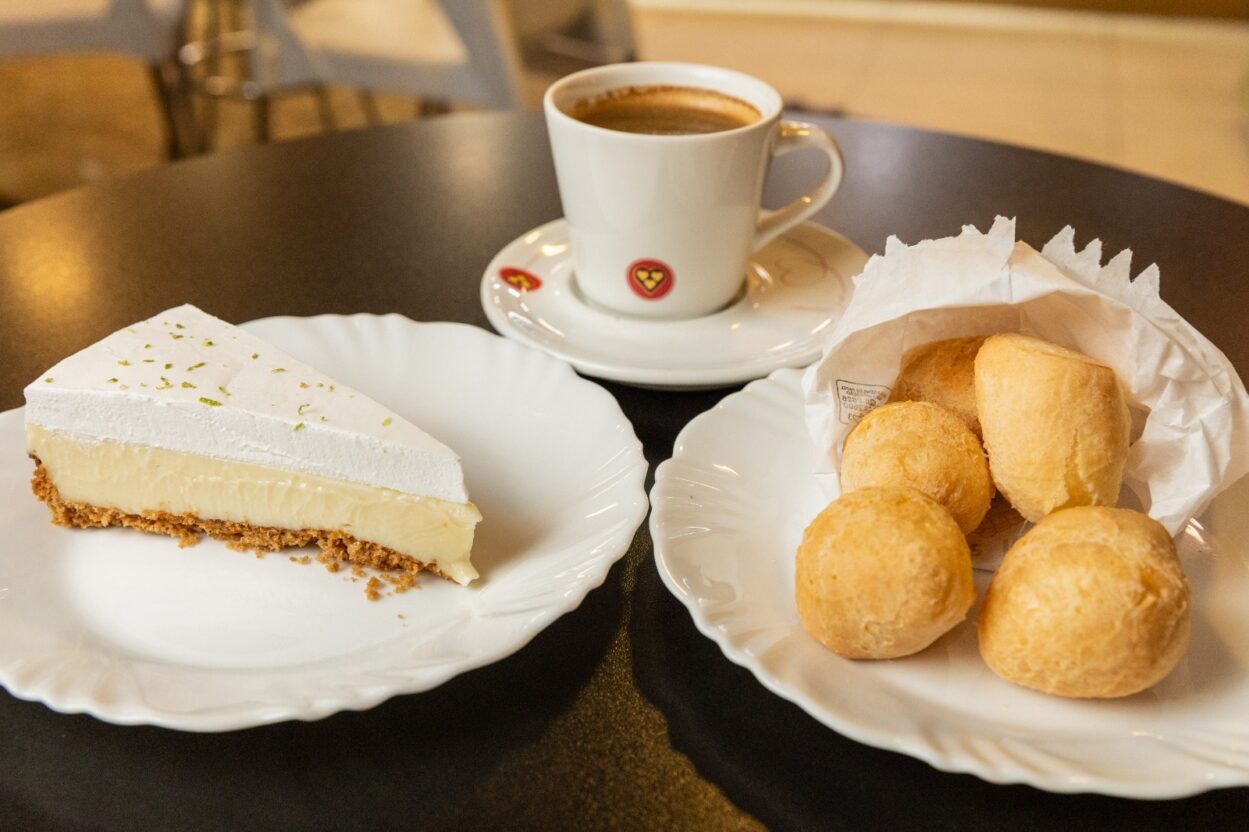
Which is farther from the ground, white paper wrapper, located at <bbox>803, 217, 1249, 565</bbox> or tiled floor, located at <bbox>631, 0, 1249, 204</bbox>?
white paper wrapper, located at <bbox>803, 217, 1249, 565</bbox>

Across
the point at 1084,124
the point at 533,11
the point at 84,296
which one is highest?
the point at 84,296

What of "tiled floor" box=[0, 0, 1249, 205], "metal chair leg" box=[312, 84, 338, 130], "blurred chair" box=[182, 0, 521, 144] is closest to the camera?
"blurred chair" box=[182, 0, 521, 144]

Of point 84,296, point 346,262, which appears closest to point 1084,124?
point 346,262

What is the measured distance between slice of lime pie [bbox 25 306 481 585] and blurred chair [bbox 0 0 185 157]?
1904mm

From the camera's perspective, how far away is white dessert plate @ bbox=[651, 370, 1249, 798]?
60cm

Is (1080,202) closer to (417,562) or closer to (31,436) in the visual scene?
(417,562)

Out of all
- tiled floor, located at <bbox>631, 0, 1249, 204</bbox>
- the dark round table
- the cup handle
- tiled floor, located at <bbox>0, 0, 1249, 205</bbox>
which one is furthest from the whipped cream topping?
tiled floor, located at <bbox>631, 0, 1249, 204</bbox>

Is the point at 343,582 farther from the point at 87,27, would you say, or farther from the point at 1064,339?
the point at 87,27

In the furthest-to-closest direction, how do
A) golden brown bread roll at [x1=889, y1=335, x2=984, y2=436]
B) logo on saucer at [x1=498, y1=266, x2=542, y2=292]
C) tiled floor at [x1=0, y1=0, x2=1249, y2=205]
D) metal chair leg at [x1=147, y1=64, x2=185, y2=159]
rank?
tiled floor at [x1=0, y1=0, x2=1249, y2=205], metal chair leg at [x1=147, y1=64, x2=185, y2=159], logo on saucer at [x1=498, y1=266, x2=542, y2=292], golden brown bread roll at [x1=889, y1=335, x2=984, y2=436]

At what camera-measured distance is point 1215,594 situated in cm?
74

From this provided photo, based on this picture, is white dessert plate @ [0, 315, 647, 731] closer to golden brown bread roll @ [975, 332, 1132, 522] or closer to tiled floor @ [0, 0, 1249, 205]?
golden brown bread roll @ [975, 332, 1132, 522]

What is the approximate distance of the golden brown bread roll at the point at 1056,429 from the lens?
0.73 metres

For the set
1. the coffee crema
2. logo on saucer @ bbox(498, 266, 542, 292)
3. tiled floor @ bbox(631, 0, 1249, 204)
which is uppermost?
the coffee crema

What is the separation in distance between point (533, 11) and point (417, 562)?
77.3 inches
